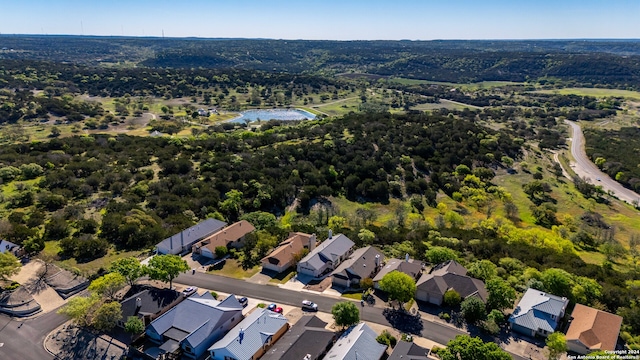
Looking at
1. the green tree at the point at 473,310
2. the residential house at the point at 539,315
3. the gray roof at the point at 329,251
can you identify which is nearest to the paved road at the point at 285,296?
the green tree at the point at 473,310

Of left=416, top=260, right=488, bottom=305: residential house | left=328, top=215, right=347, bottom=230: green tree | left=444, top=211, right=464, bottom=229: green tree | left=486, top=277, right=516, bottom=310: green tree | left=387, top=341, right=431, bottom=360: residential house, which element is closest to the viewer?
left=387, top=341, right=431, bottom=360: residential house

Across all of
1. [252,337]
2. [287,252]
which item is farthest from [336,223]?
[252,337]

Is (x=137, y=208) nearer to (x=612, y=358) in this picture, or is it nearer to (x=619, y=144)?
(x=612, y=358)

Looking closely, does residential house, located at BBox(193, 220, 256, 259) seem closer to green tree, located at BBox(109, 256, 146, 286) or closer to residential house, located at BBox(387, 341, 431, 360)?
green tree, located at BBox(109, 256, 146, 286)

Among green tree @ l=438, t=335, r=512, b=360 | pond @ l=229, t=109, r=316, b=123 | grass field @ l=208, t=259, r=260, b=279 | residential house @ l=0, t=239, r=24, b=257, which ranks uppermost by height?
pond @ l=229, t=109, r=316, b=123

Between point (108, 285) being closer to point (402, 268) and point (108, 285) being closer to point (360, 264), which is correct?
point (360, 264)

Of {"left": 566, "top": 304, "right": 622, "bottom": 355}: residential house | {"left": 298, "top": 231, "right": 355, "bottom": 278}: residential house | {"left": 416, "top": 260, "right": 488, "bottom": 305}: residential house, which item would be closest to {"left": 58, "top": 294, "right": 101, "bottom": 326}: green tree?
{"left": 298, "top": 231, "right": 355, "bottom": 278}: residential house

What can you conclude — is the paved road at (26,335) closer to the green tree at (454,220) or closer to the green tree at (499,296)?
the green tree at (499,296)

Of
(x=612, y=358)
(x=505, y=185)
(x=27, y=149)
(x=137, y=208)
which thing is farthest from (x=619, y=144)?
(x=27, y=149)
